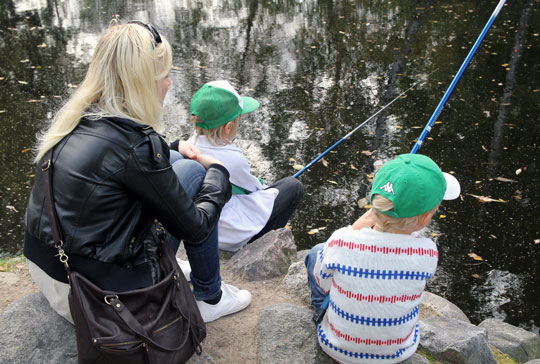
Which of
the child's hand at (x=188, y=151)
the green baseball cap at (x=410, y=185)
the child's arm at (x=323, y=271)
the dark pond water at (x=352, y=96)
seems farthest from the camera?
the dark pond water at (x=352, y=96)

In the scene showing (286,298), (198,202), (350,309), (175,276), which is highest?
(198,202)

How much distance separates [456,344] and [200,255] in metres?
1.26

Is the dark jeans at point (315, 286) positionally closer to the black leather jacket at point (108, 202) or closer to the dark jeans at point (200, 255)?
the dark jeans at point (200, 255)

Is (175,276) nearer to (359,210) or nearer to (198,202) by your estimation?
(198,202)

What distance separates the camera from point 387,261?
1.94 meters

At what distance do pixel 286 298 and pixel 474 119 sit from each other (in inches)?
146

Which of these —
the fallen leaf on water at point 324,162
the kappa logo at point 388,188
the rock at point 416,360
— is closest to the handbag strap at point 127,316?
the kappa logo at point 388,188

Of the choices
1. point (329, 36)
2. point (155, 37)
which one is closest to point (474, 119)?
point (329, 36)

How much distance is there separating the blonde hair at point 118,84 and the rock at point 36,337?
75 cm

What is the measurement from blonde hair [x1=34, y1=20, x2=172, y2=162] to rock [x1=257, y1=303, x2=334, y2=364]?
1.16 m

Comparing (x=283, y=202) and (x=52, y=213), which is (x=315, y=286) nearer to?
(x=283, y=202)

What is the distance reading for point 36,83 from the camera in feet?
21.9

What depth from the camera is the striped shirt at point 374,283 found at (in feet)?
6.39

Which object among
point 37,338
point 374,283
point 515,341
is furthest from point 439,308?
point 37,338
